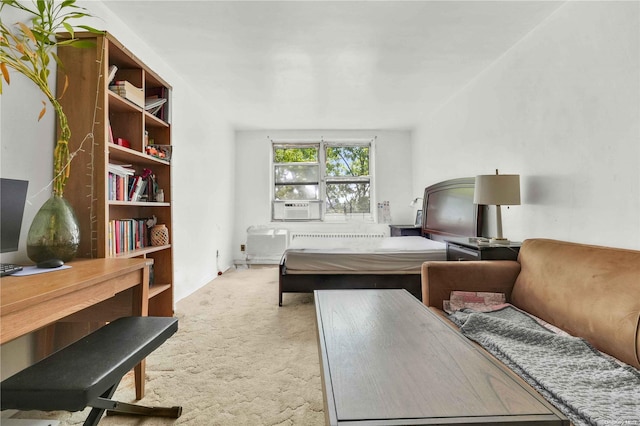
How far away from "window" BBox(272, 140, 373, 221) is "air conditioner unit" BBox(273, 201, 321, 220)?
3 centimetres

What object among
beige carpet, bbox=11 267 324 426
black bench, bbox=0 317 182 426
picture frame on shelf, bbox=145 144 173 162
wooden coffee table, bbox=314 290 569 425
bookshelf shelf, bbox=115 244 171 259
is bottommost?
beige carpet, bbox=11 267 324 426

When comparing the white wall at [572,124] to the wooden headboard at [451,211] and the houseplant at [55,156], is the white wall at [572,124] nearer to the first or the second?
the wooden headboard at [451,211]

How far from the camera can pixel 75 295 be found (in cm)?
114

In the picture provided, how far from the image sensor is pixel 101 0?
206cm

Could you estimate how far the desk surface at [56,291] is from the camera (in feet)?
2.95

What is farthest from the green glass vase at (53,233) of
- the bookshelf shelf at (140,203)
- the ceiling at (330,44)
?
the ceiling at (330,44)

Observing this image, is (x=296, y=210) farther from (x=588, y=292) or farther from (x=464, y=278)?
(x=588, y=292)

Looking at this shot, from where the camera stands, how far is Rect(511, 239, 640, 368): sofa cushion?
1233 millimetres

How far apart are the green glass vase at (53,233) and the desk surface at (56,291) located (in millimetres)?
98

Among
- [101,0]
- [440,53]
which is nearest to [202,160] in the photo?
[101,0]

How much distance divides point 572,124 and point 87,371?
2876 millimetres

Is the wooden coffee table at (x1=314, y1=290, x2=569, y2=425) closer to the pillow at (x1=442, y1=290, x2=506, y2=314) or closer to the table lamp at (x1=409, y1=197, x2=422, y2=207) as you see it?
the pillow at (x1=442, y1=290, x2=506, y2=314)

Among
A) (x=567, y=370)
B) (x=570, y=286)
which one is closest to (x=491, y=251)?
(x=570, y=286)

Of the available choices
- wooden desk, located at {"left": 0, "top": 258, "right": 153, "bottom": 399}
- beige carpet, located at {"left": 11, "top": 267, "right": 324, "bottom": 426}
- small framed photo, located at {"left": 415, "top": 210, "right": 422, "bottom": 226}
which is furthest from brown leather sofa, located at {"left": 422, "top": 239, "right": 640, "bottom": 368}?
small framed photo, located at {"left": 415, "top": 210, "right": 422, "bottom": 226}
